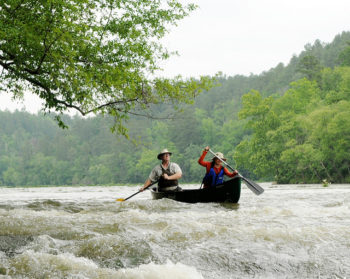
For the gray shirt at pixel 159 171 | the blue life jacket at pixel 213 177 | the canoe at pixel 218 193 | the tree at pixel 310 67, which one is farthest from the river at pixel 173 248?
the tree at pixel 310 67

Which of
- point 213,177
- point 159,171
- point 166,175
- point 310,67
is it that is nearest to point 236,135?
point 310,67

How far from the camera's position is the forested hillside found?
45969mm

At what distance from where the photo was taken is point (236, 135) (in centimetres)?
9088

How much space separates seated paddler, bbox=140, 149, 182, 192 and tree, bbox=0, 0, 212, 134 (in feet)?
6.15

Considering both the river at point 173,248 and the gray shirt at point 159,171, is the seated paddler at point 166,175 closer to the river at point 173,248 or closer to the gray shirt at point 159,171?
the gray shirt at point 159,171

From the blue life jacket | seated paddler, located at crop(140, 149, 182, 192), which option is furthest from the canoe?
seated paddler, located at crop(140, 149, 182, 192)

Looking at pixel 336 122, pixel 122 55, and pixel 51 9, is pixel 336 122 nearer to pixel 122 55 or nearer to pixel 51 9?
pixel 122 55

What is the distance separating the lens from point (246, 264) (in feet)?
15.7

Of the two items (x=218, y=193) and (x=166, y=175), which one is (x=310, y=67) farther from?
(x=218, y=193)

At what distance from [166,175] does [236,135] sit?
7935cm

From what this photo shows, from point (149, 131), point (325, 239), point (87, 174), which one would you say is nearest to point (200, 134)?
point (149, 131)

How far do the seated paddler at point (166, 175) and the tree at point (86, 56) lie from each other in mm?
1874

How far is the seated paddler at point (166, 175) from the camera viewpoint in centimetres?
1253

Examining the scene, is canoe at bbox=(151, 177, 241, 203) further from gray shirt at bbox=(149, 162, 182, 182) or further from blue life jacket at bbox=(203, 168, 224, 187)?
gray shirt at bbox=(149, 162, 182, 182)
